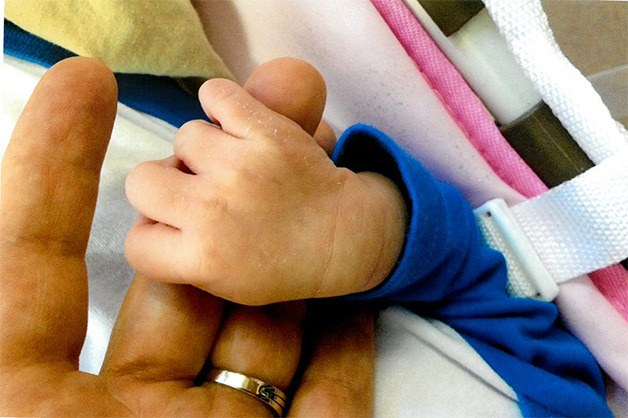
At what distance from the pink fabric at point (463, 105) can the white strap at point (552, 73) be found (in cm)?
5

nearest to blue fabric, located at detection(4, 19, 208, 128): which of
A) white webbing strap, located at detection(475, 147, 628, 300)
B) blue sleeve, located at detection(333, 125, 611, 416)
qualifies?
blue sleeve, located at detection(333, 125, 611, 416)

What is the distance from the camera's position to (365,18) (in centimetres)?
41

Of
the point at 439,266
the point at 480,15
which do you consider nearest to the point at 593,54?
the point at 480,15

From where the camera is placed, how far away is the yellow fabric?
1.20 ft

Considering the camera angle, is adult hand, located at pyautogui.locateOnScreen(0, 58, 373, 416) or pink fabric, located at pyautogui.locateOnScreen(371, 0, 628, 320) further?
pink fabric, located at pyautogui.locateOnScreen(371, 0, 628, 320)

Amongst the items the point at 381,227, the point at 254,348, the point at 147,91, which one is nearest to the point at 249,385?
the point at 254,348

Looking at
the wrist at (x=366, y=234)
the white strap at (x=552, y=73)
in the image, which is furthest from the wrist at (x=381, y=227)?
the white strap at (x=552, y=73)

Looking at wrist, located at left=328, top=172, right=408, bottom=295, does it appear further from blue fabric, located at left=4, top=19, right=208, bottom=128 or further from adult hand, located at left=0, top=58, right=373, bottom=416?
blue fabric, located at left=4, top=19, right=208, bottom=128

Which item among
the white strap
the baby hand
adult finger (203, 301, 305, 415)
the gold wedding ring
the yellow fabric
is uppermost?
the white strap

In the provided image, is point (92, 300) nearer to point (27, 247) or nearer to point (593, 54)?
point (27, 247)

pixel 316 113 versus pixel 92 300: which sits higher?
pixel 316 113

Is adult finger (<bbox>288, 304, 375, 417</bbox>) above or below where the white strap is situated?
below

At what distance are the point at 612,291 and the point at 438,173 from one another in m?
0.15

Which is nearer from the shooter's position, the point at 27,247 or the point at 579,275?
the point at 27,247
